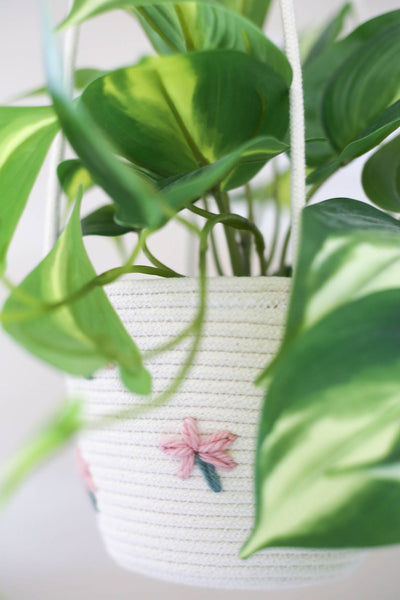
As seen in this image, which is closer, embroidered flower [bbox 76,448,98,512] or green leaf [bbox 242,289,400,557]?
green leaf [bbox 242,289,400,557]

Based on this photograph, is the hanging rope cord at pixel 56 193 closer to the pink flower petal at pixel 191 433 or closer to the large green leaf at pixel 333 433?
the pink flower petal at pixel 191 433

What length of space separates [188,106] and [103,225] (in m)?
0.18

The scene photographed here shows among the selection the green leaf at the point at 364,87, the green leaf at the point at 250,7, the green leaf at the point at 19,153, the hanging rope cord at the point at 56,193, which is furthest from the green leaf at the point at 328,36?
the green leaf at the point at 19,153

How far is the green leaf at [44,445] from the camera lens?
24 cm

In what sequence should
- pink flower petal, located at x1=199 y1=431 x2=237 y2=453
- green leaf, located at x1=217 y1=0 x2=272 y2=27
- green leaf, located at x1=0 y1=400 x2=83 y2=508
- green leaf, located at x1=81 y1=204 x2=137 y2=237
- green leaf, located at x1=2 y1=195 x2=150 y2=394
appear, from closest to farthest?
green leaf, located at x1=0 y1=400 x2=83 y2=508 → green leaf, located at x1=2 y1=195 x2=150 y2=394 → pink flower petal, located at x1=199 y1=431 x2=237 y2=453 → green leaf, located at x1=81 y1=204 x2=137 y2=237 → green leaf, located at x1=217 y1=0 x2=272 y2=27

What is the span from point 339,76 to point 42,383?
70 cm

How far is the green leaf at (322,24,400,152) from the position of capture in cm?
55

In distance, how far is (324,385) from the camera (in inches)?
10.9

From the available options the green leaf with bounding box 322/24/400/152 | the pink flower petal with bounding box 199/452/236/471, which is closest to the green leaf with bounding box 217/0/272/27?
the green leaf with bounding box 322/24/400/152

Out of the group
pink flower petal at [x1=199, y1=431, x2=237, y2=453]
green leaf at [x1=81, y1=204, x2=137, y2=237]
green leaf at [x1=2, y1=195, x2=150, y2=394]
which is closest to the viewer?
green leaf at [x1=2, y1=195, x2=150, y2=394]

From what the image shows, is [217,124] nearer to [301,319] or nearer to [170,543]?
[301,319]

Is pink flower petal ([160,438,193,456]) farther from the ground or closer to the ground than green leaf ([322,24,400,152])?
closer to the ground

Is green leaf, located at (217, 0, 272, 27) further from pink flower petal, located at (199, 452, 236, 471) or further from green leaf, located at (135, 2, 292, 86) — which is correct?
pink flower petal, located at (199, 452, 236, 471)

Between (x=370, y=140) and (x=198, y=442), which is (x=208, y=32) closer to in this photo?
(x=370, y=140)
